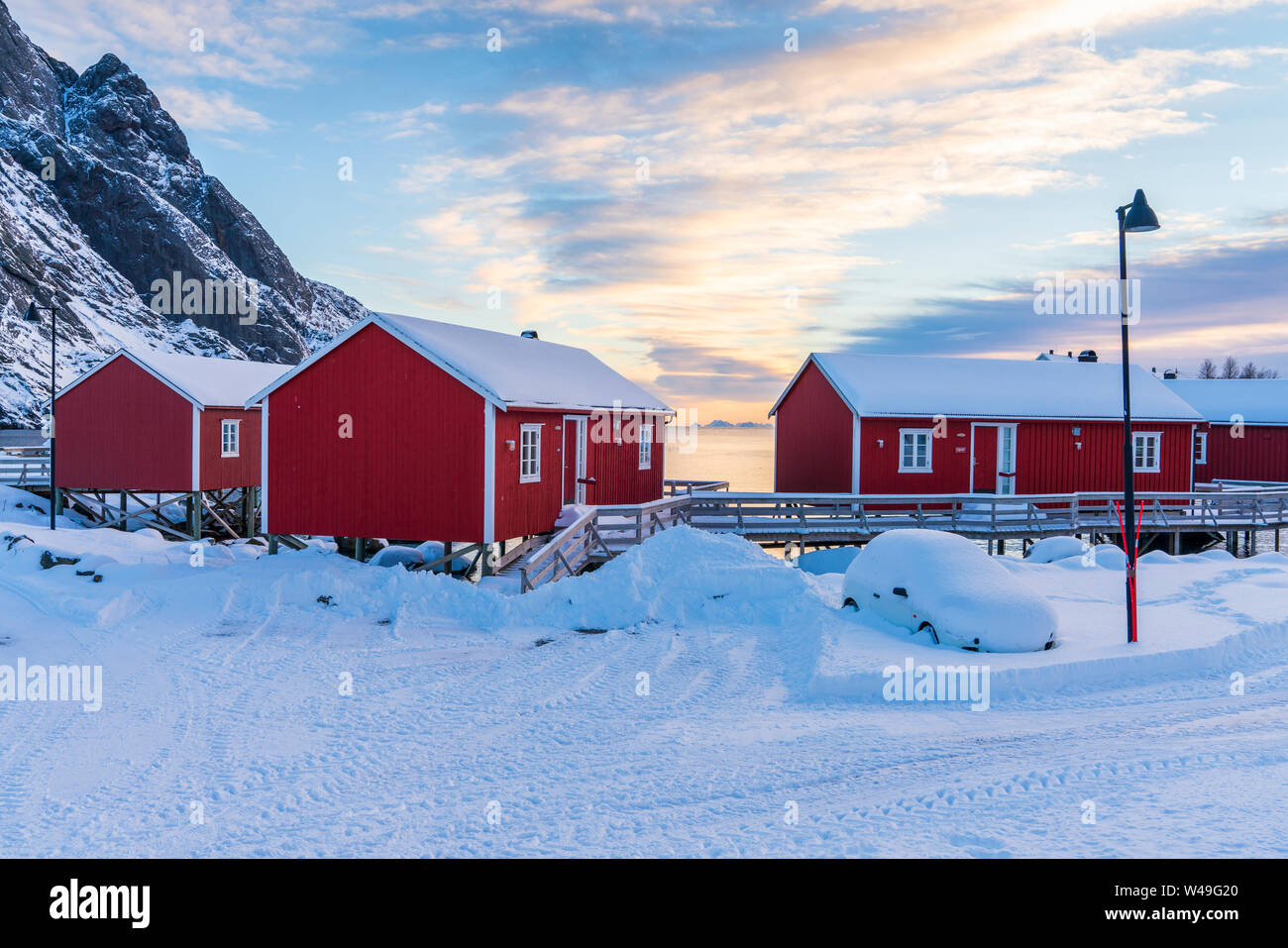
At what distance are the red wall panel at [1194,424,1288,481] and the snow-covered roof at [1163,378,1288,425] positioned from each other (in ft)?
1.60

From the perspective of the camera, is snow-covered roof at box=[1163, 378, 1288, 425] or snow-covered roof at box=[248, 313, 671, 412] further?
snow-covered roof at box=[1163, 378, 1288, 425]

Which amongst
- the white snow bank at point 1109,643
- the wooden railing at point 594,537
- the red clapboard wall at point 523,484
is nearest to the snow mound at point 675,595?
the wooden railing at point 594,537

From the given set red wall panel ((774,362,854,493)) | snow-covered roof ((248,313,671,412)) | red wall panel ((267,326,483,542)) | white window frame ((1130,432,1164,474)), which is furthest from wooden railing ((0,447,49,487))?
white window frame ((1130,432,1164,474))

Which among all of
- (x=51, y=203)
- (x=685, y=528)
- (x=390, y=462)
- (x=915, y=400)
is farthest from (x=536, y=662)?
(x=51, y=203)

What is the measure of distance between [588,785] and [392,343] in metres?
13.5

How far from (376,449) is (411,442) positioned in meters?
0.87

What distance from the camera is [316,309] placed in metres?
165

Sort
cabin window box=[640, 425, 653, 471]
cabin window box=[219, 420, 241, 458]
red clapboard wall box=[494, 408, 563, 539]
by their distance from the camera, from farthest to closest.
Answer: cabin window box=[219, 420, 241, 458]
cabin window box=[640, 425, 653, 471]
red clapboard wall box=[494, 408, 563, 539]

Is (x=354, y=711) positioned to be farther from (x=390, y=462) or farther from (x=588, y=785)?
(x=390, y=462)

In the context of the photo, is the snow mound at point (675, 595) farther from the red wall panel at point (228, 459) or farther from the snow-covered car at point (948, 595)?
the red wall panel at point (228, 459)

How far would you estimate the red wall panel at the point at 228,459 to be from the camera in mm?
29953

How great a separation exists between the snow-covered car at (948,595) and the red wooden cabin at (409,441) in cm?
822

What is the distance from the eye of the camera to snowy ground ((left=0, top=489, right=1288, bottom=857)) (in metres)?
6.65

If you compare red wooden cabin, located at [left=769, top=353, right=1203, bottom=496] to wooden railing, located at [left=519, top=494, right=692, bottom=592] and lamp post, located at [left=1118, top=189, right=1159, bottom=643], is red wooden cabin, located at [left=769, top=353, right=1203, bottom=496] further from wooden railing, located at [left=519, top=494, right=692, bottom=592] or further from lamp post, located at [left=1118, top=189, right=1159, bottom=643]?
lamp post, located at [left=1118, top=189, right=1159, bottom=643]
